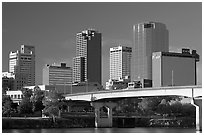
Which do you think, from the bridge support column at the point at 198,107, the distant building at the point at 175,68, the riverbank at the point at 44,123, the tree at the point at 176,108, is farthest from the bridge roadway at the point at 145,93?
the distant building at the point at 175,68

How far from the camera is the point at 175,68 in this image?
155375 mm

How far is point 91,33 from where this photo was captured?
7726 inches

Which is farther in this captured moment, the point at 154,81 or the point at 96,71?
the point at 96,71

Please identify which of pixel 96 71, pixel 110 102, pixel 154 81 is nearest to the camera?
pixel 110 102

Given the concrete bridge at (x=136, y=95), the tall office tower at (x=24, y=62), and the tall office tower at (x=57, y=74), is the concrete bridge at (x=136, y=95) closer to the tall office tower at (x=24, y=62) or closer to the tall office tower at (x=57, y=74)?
the tall office tower at (x=57, y=74)

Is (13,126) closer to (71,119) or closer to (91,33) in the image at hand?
(71,119)

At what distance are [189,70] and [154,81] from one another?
12682 mm

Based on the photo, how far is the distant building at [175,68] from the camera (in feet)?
497

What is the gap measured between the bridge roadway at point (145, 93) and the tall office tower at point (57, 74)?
98.2 meters

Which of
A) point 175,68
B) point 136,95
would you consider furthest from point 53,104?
point 175,68

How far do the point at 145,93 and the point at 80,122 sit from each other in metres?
12.3

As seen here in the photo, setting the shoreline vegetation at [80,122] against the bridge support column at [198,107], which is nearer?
the bridge support column at [198,107]

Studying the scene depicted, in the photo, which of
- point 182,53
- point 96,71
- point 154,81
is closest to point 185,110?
point 154,81

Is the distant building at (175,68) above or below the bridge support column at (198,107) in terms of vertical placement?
above
